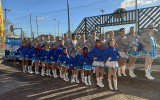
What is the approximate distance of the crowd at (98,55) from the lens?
366 inches

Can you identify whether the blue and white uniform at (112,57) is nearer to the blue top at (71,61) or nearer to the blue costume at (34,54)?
the blue top at (71,61)

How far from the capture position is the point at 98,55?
9.52 m

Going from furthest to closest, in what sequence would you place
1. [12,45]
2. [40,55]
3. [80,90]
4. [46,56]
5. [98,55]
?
[12,45] → [40,55] → [46,56] → [98,55] → [80,90]

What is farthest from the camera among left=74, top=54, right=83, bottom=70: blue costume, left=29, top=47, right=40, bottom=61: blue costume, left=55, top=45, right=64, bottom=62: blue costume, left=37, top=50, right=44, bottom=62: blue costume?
left=29, top=47, right=40, bottom=61: blue costume

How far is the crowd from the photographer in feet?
30.5

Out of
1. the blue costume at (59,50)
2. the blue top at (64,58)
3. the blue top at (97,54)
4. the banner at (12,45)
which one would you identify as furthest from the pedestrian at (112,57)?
the banner at (12,45)

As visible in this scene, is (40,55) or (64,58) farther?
(40,55)

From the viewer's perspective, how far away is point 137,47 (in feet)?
32.5

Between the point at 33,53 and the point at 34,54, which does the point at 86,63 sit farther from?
the point at 33,53

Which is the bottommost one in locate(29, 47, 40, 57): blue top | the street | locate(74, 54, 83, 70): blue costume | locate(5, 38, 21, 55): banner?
the street

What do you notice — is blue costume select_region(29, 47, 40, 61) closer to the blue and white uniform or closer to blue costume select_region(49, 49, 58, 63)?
blue costume select_region(49, 49, 58, 63)

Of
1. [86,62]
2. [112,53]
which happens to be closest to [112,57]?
[112,53]

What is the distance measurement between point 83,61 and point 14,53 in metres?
9.80

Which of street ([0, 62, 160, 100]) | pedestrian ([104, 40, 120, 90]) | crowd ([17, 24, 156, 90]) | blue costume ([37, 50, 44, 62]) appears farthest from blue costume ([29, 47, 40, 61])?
pedestrian ([104, 40, 120, 90])
